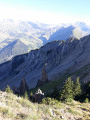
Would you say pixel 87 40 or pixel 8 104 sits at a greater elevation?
pixel 87 40

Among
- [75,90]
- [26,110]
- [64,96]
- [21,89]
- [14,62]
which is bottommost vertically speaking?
[26,110]

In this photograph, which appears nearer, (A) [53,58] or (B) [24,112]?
(B) [24,112]

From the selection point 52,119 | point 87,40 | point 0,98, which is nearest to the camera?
point 52,119

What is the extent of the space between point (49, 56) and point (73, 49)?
1053 inches

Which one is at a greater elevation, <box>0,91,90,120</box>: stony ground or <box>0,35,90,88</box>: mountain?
<box>0,35,90,88</box>: mountain

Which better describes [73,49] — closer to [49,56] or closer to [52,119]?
[49,56]

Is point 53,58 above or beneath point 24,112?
above

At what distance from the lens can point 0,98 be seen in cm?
1433

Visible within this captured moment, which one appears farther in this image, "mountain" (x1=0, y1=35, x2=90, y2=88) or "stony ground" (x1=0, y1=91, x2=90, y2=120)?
"mountain" (x1=0, y1=35, x2=90, y2=88)

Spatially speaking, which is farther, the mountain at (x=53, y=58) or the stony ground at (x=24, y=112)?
the mountain at (x=53, y=58)

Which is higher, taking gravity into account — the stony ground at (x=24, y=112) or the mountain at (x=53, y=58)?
the mountain at (x=53, y=58)

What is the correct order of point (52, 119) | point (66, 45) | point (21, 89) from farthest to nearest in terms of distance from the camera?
point (66, 45), point (21, 89), point (52, 119)

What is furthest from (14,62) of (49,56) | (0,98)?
(0,98)

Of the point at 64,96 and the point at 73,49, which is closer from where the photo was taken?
the point at 64,96
